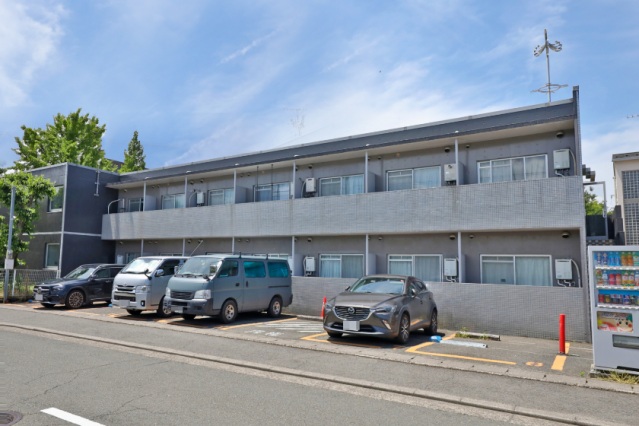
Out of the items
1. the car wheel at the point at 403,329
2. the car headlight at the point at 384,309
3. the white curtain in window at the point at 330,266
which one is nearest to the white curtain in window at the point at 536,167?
the car wheel at the point at 403,329

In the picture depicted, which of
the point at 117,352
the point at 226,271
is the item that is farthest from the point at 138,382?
the point at 226,271

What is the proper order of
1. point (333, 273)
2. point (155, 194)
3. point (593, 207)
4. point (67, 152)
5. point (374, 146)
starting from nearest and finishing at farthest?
1. point (374, 146)
2. point (333, 273)
3. point (155, 194)
4. point (67, 152)
5. point (593, 207)

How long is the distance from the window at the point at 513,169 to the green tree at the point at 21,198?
20277mm

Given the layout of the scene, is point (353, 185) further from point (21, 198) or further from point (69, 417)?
point (21, 198)

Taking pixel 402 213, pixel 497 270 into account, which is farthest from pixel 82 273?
pixel 497 270

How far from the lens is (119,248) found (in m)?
25.3

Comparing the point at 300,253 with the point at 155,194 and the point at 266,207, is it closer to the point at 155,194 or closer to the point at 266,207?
the point at 266,207

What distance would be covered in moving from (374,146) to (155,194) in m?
13.9

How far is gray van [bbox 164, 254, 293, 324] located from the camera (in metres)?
12.5

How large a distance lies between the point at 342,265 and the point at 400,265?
95.2 inches

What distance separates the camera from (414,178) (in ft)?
54.9

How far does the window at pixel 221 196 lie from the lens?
21750 mm

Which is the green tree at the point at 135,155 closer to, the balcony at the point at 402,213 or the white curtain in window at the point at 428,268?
the balcony at the point at 402,213

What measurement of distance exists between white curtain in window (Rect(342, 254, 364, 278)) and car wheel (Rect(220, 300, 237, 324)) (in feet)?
17.8
